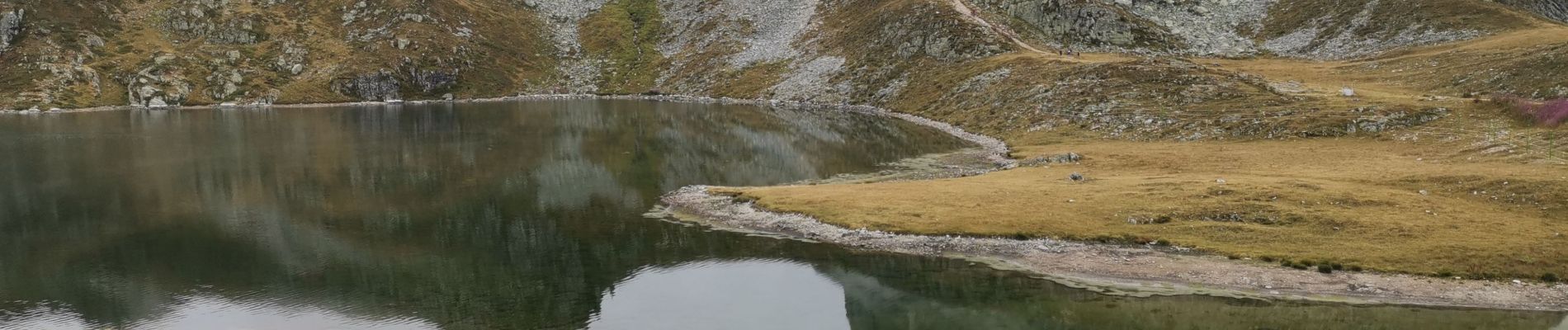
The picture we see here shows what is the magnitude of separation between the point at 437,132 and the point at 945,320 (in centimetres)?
9007

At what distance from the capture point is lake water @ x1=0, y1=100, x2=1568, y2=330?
3644cm

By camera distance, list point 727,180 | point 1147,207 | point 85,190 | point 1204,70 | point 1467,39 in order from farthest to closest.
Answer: point 1467,39
point 1204,70
point 727,180
point 85,190
point 1147,207

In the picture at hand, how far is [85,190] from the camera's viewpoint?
65312 mm

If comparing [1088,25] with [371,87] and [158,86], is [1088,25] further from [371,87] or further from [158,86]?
[158,86]

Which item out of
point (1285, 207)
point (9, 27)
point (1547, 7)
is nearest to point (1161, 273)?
point (1285, 207)

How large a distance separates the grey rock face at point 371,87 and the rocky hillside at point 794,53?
0.32 metres

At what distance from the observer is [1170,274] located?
136ft

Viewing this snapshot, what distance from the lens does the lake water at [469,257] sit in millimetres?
36438

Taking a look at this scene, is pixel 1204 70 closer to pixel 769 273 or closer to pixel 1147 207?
pixel 1147 207

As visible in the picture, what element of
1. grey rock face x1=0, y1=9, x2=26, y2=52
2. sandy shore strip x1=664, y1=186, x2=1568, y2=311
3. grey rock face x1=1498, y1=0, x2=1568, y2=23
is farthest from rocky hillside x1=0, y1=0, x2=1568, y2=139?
sandy shore strip x1=664, y1=186, x2=1568, y2=311

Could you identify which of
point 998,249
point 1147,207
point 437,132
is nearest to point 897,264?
point 998,249

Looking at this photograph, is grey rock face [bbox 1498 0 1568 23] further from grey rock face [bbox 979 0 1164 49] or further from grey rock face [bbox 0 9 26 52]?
grey rock face [bbox 0 9 26 52]

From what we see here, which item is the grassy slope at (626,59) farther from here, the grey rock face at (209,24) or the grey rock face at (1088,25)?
the grey rock face at (1088,25)

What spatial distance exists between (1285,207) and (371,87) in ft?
523
